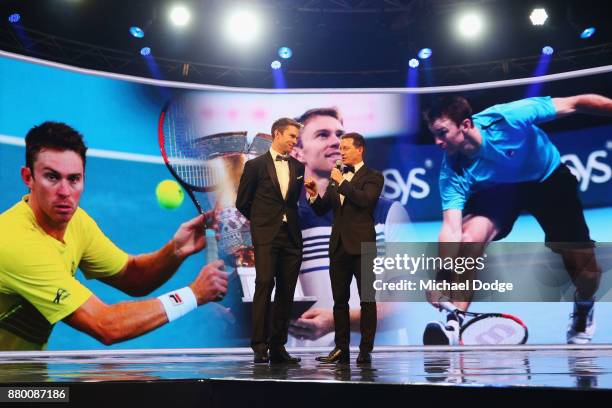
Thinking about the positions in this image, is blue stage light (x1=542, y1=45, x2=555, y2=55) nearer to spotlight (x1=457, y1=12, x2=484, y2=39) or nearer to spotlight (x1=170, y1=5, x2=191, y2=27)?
spotlight (x1=457, y1=12, x2=484, y2=39)

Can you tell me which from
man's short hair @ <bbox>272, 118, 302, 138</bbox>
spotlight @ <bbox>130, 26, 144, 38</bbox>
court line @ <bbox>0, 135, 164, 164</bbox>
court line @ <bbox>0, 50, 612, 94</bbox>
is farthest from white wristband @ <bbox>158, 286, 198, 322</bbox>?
man's short hair @ <bbox>272, 118, 302, 138</bbox>

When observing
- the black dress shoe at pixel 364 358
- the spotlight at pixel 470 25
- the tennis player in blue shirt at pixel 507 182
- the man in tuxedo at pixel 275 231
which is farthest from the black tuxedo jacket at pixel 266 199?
the spotlight at pixel 470 25

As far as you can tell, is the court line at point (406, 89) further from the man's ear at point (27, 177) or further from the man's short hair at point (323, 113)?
the man's ear at point (27, 177)

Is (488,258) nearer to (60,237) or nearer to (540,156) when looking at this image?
(540,156)

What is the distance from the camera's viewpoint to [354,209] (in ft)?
14.3

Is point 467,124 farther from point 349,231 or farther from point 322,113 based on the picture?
point 349,231

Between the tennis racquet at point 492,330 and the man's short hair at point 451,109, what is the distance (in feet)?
7.48

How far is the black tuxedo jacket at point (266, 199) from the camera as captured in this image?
14.3ft

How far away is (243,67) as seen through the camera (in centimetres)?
780

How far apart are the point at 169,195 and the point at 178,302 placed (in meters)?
1.18

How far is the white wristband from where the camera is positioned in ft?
23.6

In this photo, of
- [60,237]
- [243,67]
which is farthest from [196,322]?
[243,67]

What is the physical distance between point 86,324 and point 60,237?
3.06 feet

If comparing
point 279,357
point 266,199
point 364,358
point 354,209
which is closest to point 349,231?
point 354,209
